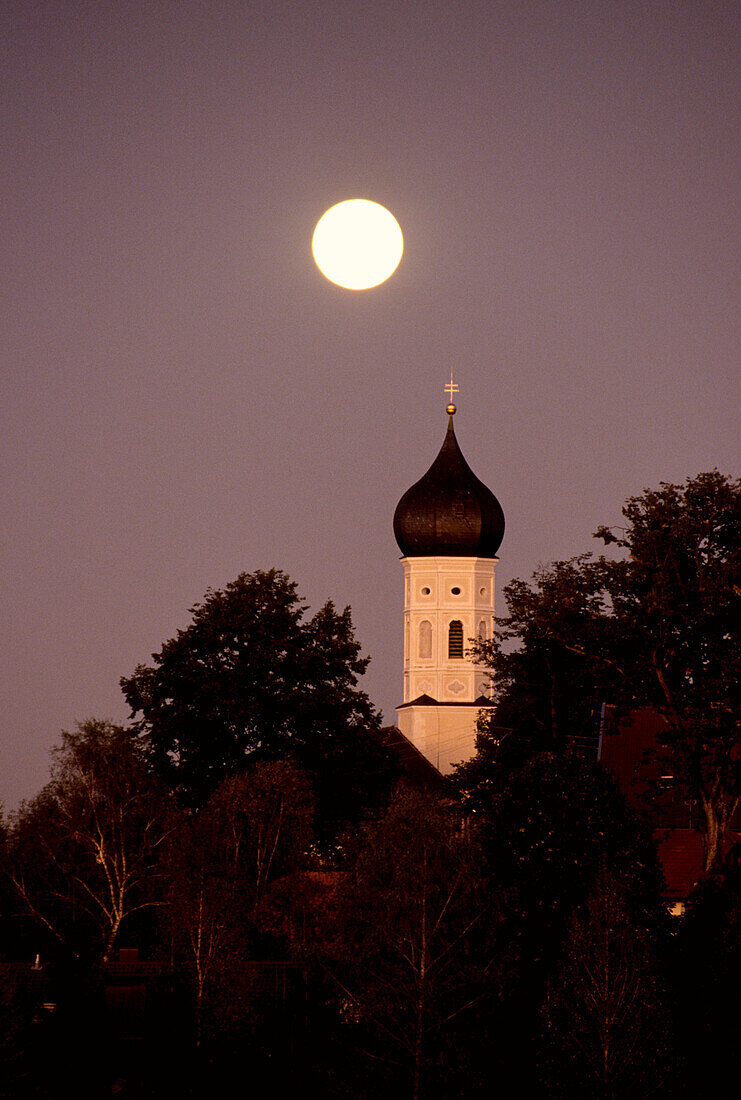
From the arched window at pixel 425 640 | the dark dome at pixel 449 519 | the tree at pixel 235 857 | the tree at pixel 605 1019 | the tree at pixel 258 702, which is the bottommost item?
the tree at pixel 605 1019

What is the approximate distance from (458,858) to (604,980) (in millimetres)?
5571

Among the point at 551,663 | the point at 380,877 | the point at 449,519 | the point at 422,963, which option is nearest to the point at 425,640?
the point at 449,519

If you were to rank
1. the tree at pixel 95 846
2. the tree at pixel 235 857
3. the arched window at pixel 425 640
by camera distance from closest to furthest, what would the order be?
the tree at pixel 235 857 < the tree at pixel 95 846 < the arched window at pixel 425 640

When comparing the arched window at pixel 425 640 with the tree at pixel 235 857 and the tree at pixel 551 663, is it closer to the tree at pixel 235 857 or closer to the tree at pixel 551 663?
the tree at pixel 551 663

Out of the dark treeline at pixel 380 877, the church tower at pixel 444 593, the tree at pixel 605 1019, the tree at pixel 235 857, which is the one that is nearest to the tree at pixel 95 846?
the dark treeline at pixel 380 877

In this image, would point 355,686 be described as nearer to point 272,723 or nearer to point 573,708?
point 272,723

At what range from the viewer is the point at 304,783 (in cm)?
4475

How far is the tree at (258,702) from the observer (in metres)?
53.1

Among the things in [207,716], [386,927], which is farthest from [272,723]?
[386,927]

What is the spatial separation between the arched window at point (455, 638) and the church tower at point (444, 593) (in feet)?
0.17

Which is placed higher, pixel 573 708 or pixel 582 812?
pixel 573 708

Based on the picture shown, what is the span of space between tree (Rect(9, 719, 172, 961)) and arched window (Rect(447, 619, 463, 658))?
126 ft

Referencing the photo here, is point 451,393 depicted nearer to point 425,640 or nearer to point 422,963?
Answer: point 425,640

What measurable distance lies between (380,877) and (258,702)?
65.4ft
